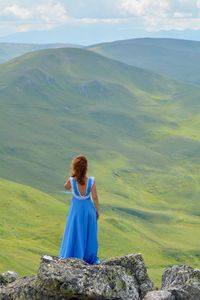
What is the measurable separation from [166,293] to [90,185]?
4.83m

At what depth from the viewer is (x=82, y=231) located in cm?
2230

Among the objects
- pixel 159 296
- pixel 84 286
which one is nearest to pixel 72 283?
pixel 84 286

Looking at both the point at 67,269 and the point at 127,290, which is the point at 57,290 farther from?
the point at 127,290

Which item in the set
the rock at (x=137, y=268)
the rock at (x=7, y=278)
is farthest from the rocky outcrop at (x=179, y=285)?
the rock at (x=7, y=278)

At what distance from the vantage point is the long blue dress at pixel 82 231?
22.2 m

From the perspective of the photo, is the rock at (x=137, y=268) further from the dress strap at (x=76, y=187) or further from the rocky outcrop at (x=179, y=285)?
the dress strap at (x=76, y=187)

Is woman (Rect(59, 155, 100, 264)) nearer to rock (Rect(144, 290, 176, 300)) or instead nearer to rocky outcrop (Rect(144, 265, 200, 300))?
rocky outcrop (Rect(144, 265, 200, 300))

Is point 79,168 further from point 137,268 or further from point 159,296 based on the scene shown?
point 159,296

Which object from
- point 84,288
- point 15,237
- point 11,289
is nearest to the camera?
point 84,288

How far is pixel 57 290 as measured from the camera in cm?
1867

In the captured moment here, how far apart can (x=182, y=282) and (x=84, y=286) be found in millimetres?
4174

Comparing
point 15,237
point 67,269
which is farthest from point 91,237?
point 15,237

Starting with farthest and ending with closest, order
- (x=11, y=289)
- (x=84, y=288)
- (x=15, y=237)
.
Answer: (x=15, y=237) → (x=11, y=289) → (x=84, y=288)

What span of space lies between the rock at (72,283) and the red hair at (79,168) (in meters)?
2.92
